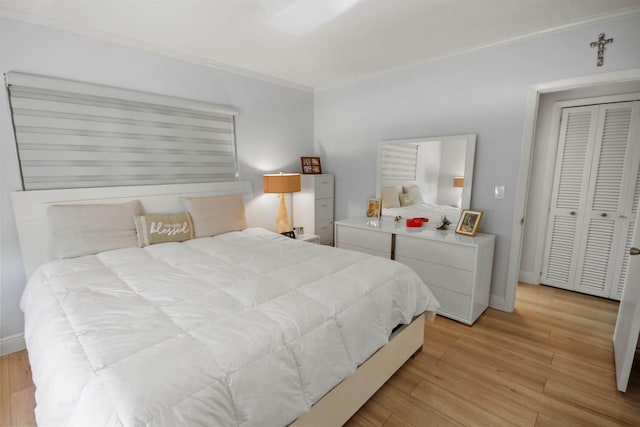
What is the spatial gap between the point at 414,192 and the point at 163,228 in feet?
7.96

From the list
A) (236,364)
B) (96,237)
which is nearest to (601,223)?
(236,364)

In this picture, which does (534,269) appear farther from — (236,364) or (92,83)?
(92,83)

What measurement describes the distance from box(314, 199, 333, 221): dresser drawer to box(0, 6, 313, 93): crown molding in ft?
5.02

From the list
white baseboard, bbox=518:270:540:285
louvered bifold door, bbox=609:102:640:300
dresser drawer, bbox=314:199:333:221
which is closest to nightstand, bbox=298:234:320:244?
dresser drawer, bbox=314:199:333:221

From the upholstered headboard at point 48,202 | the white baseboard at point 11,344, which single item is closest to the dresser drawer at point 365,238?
the upholstered headboard at point 48,202

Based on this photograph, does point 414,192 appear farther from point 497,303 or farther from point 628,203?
point 628,203

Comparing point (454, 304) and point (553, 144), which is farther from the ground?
point (553, 144)

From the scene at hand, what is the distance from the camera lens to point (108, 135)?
247 centimetres

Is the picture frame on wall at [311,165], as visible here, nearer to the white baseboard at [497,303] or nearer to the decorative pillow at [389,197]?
the decorative pillow at [389,197]

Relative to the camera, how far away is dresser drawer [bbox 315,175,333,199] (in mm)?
3719

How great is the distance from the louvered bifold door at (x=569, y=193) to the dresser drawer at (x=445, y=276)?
1.54 m

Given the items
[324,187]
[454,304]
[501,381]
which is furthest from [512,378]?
[324,187]

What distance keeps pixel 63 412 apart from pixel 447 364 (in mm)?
2031

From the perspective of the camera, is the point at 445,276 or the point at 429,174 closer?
the point at 445,276
